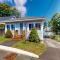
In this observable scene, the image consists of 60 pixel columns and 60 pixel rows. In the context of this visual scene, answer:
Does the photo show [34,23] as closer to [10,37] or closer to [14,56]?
[10,37]

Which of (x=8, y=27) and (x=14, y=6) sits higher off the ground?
(x=14, y=6)

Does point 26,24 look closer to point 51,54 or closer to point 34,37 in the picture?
point 34,37

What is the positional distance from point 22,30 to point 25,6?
31779mm

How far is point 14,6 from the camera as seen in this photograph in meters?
58.8

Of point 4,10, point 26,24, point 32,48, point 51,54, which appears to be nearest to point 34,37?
point 26,24

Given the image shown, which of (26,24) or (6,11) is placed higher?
(6,11)

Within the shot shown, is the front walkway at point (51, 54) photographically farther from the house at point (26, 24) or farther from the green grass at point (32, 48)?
the house at point (26, 24)

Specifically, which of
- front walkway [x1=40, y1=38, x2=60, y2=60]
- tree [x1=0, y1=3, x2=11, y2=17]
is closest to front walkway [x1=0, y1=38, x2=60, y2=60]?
front walkway [x1=40, y1=38, x2=60, y2=60]

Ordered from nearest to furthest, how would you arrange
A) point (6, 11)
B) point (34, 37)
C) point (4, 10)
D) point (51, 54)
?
point (51, 54) → point (34, 37) → point (4, 10) → point (6, 11)

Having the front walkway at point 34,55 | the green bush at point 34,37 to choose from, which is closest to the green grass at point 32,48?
the front walkway at point 34,55

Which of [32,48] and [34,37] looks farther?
[34,37]

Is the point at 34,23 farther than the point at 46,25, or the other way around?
the point at 46,25

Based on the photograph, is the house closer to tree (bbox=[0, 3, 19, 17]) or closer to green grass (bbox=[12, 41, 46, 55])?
green grass (bbox=[12, 41, 46, 55])

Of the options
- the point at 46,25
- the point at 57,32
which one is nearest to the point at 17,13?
the point at 46,25
